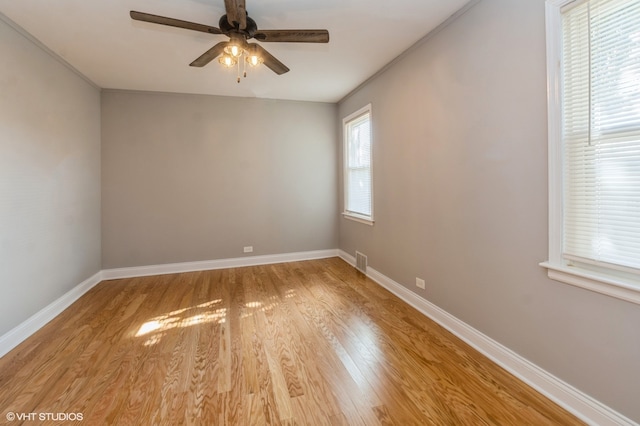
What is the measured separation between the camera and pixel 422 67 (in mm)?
2824

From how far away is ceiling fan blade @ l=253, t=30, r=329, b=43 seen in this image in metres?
2.12

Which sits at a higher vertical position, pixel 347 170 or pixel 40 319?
pixel 347 170

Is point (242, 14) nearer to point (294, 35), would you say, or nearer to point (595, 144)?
point (294, 35)

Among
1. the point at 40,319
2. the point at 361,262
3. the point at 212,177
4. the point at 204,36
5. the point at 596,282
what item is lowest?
the point at 40,319

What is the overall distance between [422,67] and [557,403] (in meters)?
2.78

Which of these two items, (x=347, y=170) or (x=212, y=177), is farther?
(x=347, y=170)

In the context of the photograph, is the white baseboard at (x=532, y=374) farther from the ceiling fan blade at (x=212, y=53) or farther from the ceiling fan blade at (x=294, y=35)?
the ceiling fan blade at (x=212, y=53)

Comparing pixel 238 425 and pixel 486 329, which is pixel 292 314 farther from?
pixel 486 329

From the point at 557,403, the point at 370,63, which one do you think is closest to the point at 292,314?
the point at 557,403

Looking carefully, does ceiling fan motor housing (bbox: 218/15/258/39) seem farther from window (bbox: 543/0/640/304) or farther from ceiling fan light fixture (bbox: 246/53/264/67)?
window (bbox: 543/0/640/304)

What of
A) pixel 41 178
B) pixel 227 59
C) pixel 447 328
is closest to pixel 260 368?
pixel 447 328

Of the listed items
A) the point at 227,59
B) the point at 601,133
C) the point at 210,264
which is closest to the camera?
the point at 601,133

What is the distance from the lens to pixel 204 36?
2.70 m

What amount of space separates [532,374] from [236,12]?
3.00m
